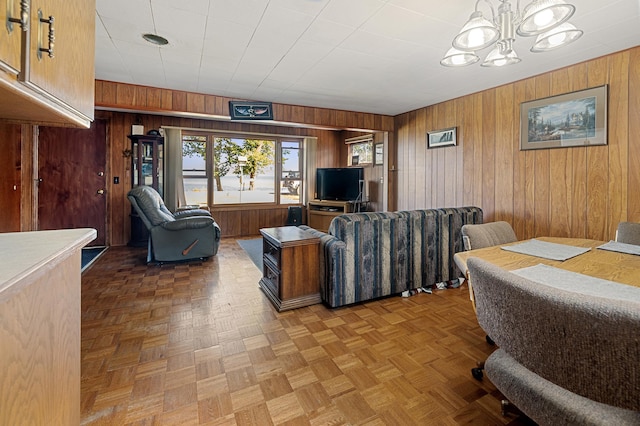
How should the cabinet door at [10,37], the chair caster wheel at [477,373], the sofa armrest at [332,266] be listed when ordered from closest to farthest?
the cabinet door at [10,37]
the chair caster wheel at [477,373]
the sofa armrest at [332,266]

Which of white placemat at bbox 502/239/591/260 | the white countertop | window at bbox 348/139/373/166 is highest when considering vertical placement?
window at bbox 348/139/373/166

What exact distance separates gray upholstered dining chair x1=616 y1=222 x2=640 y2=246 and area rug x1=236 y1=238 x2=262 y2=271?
333 cm

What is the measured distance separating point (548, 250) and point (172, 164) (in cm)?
543

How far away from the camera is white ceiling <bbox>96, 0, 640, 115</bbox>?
201cm

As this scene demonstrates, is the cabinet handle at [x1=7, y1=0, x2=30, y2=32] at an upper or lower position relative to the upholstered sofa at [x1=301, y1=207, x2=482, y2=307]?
upper

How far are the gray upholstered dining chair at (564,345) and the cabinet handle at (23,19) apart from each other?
4.08 ft

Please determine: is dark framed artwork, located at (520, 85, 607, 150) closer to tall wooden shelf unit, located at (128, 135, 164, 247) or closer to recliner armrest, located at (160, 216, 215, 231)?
recliner armrest, located at (160, 216, 215, 231)

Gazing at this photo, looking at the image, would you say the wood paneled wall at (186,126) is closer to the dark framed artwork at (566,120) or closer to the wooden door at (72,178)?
the wooden door at (72,178)

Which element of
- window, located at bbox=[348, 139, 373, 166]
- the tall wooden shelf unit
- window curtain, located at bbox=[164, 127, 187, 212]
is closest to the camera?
the tall wooden shelf unit

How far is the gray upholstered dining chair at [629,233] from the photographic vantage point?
1870 millimetres

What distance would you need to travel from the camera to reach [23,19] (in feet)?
1.96

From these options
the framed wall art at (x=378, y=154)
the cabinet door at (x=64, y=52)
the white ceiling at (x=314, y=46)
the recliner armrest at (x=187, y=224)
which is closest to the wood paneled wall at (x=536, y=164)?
the white ceiling at (x=314, y=46)

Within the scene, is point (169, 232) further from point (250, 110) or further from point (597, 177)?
Result: point (597, 177)

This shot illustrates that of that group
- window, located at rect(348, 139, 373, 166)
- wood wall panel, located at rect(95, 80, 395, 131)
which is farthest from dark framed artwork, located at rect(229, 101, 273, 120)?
window, located at rect(348, 139, 373, 166)
